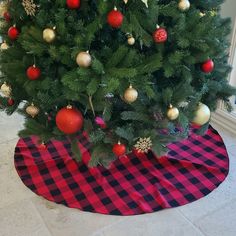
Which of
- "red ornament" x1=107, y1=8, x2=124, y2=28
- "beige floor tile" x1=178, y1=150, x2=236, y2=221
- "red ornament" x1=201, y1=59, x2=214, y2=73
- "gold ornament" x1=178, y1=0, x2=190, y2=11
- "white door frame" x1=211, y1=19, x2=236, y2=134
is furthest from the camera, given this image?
"white door frame" x1=211, y1=19, x2=236, y2=134

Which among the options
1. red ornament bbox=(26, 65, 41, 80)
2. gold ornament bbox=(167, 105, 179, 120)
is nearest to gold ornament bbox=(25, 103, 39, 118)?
red ornament bbox=(26, 65, 41, 80)

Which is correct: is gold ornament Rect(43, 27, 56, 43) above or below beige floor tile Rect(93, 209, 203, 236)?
above

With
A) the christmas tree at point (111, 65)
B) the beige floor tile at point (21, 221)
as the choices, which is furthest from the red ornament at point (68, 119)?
the beige floor tile at point (21, 221)

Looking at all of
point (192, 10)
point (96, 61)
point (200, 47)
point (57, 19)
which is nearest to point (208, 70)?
point (200, 47)

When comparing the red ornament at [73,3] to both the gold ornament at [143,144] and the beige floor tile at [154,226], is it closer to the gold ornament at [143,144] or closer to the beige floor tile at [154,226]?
the gold ornament at [143,144]

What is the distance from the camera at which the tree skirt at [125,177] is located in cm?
135

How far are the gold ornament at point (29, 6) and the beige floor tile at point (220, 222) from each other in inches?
40.7

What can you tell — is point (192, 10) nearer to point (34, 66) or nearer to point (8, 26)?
point (34, 66)

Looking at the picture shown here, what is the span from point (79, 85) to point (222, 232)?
0.80m

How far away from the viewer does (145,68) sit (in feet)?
3.54

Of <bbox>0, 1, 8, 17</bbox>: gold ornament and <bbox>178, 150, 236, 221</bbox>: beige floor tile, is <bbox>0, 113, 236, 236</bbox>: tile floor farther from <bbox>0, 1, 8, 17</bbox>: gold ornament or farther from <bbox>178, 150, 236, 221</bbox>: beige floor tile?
<bbox>0, 1, 8, 17</bbox>: gold ornament

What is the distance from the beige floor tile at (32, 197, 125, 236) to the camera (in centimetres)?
123

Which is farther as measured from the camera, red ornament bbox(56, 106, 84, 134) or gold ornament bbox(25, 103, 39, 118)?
gold ornament bbox(25, 103, 39, 118)

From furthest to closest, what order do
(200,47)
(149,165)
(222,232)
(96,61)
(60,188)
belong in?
(149,165) < (60,188) < (222,232) < (200,47) < (96,61)
